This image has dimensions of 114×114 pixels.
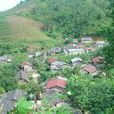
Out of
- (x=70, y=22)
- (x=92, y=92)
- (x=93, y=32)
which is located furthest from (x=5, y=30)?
(x=92, y=92)

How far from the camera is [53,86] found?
27469 mm

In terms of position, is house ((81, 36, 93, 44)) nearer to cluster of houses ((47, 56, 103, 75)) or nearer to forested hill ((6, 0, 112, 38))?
forested hill ((6, 0, 112, 38))

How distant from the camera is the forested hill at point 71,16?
6272 cm

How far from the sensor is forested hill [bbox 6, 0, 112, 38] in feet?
206

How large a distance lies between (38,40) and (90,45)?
9.87m

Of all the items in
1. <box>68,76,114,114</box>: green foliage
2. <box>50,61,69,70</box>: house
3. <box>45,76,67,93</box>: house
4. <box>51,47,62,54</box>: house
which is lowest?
<box>51,47,62,54</box>: house

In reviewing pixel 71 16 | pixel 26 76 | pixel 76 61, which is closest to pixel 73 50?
pixel 76 61

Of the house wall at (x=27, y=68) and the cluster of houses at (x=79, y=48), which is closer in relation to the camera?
the house wall at (x=27, y=68)

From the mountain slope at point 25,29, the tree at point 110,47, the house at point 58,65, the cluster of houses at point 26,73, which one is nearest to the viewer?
the tree at point 110,47

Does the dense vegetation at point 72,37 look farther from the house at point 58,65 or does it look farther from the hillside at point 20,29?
the house at point 58,65

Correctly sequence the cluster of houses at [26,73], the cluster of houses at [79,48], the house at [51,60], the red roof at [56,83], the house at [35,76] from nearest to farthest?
the red roof at [56,83] < the cluster of houses at [26,73] < the house at [35,76] < the house at [51,60] < the cluster of houses at [79,48]

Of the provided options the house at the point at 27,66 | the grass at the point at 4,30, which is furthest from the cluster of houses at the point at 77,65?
the grass at the point at 4,30

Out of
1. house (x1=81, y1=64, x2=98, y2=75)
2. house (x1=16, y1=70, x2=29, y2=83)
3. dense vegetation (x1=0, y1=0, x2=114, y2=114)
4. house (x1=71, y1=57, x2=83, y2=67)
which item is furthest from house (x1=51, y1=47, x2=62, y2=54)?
house (x1=16, y1=70, x2=29, y2=83)

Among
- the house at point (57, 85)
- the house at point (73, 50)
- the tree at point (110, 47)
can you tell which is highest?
the tree at point (110, 47)
